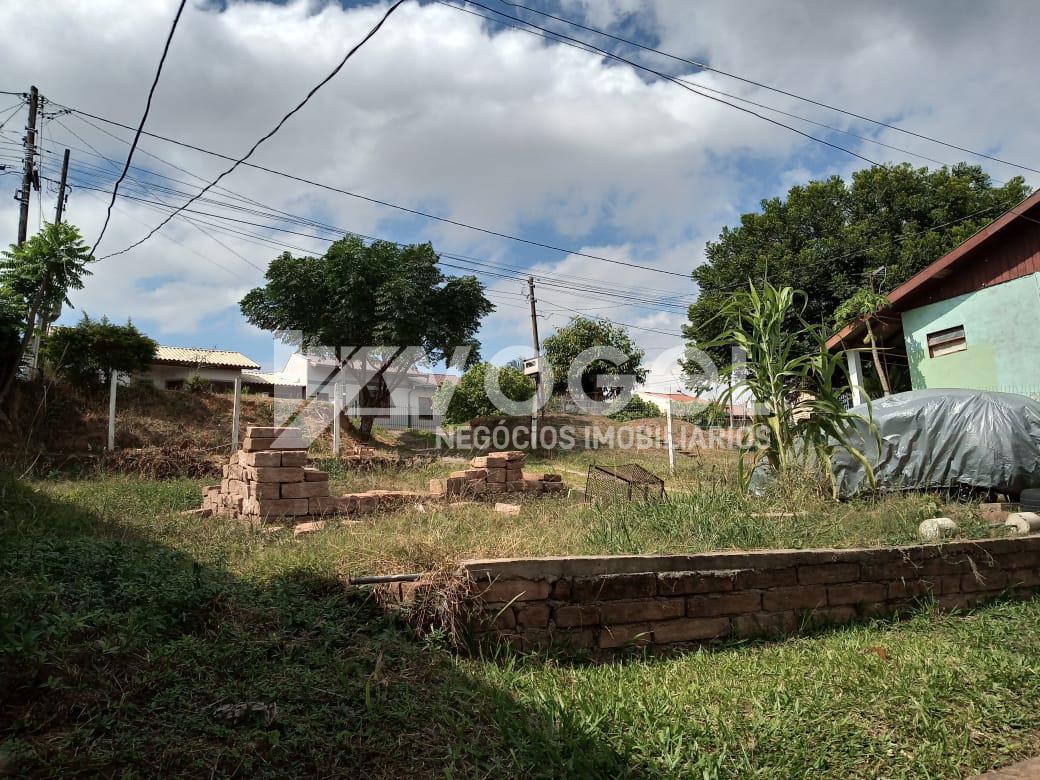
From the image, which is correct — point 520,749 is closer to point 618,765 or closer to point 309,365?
point 618,765

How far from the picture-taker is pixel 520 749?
2.47 m

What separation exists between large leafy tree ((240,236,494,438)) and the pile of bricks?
802cm

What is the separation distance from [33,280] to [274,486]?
26.8 ft

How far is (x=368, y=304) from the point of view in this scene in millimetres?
17031

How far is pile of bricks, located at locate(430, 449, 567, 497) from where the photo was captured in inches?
351

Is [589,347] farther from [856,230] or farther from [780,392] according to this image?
[780,392]

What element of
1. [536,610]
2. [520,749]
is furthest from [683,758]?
[536,610]

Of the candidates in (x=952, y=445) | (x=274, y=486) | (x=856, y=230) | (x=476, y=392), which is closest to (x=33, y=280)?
(x=274, y=486)

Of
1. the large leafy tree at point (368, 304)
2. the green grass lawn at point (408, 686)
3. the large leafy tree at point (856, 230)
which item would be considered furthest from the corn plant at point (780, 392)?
the large leafy tree at point (368, 304)

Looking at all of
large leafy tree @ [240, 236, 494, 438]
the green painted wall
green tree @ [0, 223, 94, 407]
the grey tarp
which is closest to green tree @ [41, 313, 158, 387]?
green tree @ [0, 223, 94, 407]

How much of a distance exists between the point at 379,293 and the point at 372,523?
11985mm

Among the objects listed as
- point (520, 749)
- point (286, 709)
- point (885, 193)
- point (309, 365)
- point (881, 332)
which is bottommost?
point (520, 749)

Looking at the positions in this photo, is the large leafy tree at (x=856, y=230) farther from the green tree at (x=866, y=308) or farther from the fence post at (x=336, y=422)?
the fence post at (x=336, y=422)

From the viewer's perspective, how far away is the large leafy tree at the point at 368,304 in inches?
659
